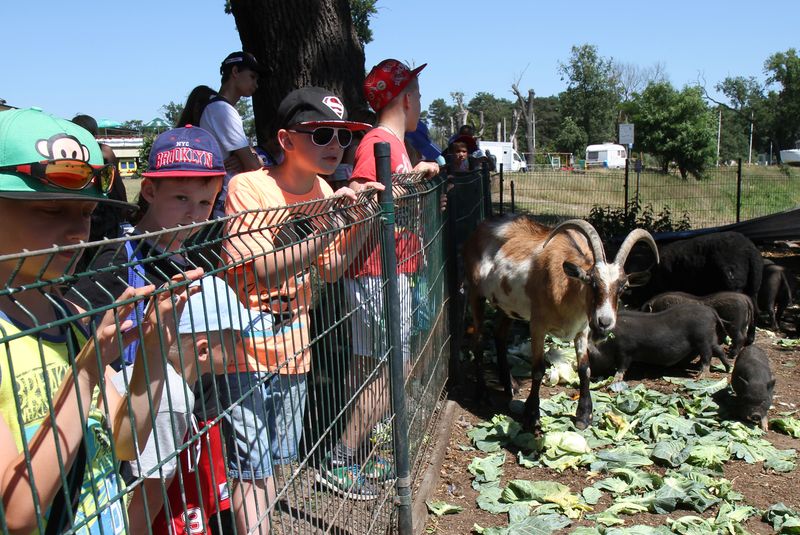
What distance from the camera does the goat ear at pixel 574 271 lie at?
4961 millimetres

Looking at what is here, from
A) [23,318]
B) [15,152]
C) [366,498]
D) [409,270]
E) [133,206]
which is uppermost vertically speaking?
[15,152]

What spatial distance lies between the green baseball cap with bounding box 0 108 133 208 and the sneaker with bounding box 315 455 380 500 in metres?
1.33

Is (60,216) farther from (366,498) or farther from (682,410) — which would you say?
(682,410)

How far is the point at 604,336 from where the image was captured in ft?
16.0

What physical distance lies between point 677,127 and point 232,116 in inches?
1562

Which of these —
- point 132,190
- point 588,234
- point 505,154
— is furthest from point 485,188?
point 505,154

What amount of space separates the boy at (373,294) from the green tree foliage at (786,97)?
61.4m

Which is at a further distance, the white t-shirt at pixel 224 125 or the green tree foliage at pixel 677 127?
the green tree foliage at pixel 677 127

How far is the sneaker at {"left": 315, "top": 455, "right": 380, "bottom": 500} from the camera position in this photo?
2.48 meters

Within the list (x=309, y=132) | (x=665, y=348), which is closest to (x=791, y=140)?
(x=665, y=348)

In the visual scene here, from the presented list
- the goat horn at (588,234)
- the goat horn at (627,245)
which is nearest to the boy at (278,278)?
the goat horn at (588,234)

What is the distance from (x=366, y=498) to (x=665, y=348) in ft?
14.6

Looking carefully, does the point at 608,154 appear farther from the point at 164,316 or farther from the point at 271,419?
the point at 164,316

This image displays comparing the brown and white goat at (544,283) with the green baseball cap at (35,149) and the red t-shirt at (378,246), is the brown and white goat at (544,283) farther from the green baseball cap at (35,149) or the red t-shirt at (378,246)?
the green baseball cap at (35,149)
